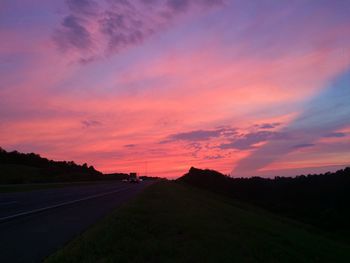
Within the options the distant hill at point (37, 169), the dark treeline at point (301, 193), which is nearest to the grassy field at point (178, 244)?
the dark treeline at point (301, 193)

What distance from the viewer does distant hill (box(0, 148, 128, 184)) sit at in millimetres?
84787

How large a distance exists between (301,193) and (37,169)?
6907 centimetres

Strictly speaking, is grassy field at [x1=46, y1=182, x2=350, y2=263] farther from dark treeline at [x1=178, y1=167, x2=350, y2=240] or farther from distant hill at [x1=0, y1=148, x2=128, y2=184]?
distant hill at [x1=0, y1=148, x2=128, y2=184]

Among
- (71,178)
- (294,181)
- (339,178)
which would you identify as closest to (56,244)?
(339,178)

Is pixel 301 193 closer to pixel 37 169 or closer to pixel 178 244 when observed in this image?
pixel 178 244

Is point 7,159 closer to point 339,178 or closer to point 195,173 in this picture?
point 195,173

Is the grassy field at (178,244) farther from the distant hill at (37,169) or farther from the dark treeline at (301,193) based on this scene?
the distant hill at (37,169)

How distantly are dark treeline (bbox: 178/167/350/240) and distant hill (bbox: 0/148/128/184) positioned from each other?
3228cm

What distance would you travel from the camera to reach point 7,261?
8.88 metres

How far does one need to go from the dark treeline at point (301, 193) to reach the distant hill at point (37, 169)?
32.3 metres

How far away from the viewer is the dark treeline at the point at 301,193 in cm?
4001

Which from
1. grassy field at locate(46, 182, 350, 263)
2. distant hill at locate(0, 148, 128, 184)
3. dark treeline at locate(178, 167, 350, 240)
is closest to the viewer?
grassy field at locate(46, 182, 350, 263)

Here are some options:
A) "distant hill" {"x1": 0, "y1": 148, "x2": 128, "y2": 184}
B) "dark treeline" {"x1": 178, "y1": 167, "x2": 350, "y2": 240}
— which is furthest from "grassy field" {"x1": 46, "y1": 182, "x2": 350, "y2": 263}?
"distant hill" {"x1": 0, "y1": 148, "x2": 128, "y2": 184}

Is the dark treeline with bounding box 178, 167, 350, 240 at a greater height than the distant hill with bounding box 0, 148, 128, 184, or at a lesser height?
lesser
